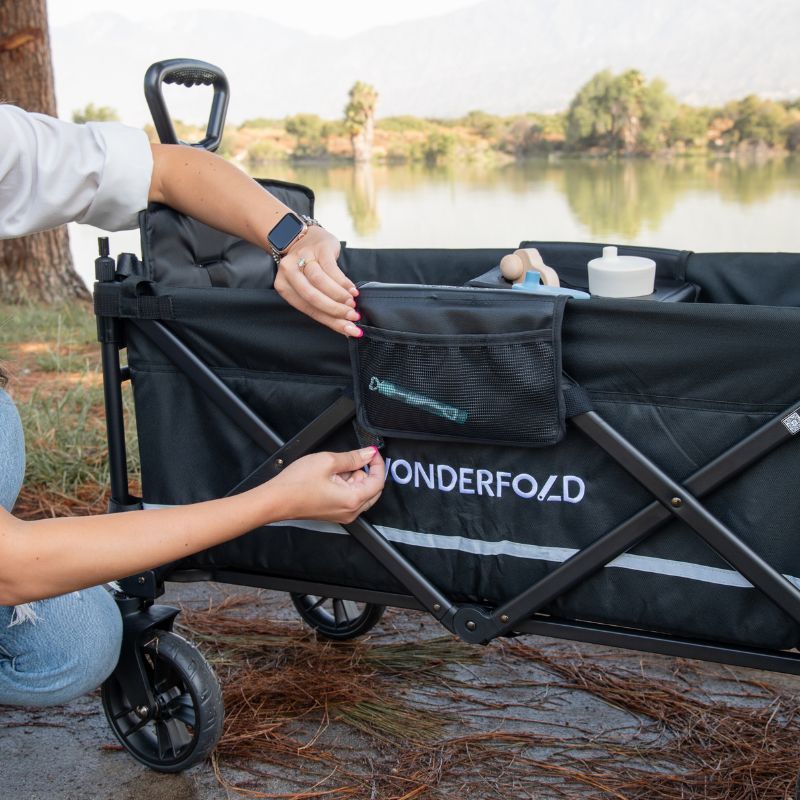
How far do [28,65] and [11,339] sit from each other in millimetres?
1438

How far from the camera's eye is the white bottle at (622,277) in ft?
4.51

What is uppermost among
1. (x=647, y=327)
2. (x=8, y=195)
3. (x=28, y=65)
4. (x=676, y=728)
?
(x=28, y=65)

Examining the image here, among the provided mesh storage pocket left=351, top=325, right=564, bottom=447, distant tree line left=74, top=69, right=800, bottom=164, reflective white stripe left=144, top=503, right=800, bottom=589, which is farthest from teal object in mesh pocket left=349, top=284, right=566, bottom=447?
distant tree line left=74, top=69, right=800, bottom=164

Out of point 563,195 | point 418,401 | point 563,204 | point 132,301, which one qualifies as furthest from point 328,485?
point 563,195

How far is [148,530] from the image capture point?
1069mm

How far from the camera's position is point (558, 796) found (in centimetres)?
138

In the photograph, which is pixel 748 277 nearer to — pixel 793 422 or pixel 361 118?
pixel 793 422

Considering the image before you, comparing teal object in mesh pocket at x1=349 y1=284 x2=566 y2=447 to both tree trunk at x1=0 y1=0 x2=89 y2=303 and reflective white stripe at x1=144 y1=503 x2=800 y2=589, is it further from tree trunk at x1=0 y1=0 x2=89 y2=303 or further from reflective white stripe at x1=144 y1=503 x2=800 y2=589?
tree trunk at x1=0 y1=0 x2=89 y2=303

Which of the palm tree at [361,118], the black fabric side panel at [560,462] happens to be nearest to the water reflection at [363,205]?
the palm tree at [361,118]

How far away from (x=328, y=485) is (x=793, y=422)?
1.71 feet

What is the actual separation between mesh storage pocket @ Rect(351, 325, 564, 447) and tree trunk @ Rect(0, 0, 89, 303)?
12.7 feet

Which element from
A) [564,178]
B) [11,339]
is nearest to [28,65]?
[11,339]

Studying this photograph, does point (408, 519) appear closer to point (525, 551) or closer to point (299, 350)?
point (525, 551)

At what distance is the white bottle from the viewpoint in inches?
54.2
